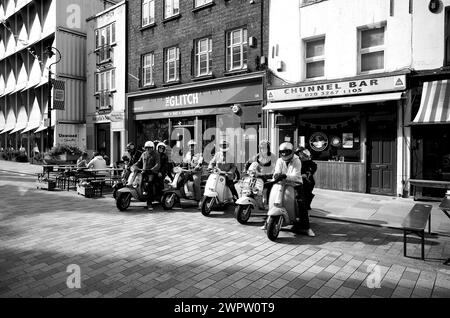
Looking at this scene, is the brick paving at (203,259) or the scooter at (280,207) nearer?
the brick paving at (203,259)

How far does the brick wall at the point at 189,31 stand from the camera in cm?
1416

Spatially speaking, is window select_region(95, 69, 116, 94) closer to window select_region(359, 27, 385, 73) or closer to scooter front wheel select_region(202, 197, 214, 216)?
window select_region(359, 27, 385, 73)

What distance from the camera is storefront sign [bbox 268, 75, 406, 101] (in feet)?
33.7

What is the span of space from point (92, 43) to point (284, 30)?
1644cm

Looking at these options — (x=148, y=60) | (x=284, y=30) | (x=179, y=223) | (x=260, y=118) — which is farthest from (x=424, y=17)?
(x=148, y=60)

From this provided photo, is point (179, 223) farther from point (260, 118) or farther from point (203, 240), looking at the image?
point (260, 118)

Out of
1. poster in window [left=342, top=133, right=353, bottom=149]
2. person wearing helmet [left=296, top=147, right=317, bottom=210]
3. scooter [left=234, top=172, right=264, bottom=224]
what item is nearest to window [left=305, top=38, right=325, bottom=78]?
poster in window [left=342, top=133, right=353, bottom=149]

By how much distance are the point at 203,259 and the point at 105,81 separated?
20.8 m

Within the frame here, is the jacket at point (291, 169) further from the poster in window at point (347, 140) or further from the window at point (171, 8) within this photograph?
the window at point (171, 8)

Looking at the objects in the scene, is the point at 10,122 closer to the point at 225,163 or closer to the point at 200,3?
the point at 200,3

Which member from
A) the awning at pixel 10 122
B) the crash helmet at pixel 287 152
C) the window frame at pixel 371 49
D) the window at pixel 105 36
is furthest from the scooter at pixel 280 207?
the awning at pixel 10 122

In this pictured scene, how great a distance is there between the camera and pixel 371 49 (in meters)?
11.3

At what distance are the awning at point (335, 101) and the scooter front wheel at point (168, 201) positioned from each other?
6024mm

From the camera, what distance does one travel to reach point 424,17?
393 inches
